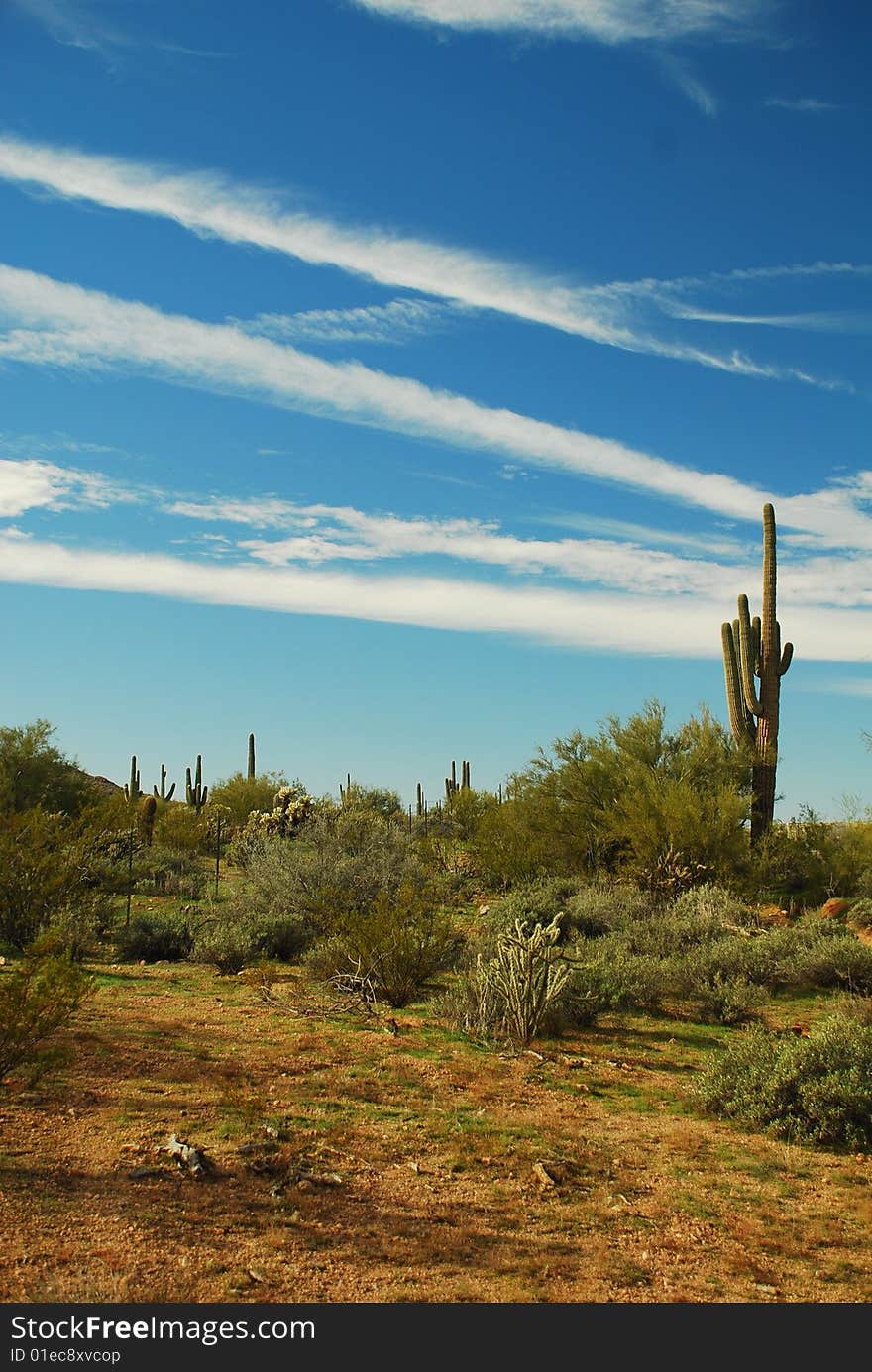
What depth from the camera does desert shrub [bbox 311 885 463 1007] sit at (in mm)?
12406

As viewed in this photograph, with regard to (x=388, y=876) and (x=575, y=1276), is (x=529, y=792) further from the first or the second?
(x=575, y=1276)

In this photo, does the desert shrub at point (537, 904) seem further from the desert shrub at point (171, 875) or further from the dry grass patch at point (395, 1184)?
the desert shrub at point (171, 875)

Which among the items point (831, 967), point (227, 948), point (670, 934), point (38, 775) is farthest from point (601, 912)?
point (38, 775)

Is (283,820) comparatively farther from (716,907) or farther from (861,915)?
(861,915)

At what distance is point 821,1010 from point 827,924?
189 inches

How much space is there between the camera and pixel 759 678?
80.9 feet

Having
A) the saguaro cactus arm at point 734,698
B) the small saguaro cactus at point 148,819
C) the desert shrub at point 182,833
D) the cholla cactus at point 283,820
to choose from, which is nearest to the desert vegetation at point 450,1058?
the saguaro cactus arm at point 734,698

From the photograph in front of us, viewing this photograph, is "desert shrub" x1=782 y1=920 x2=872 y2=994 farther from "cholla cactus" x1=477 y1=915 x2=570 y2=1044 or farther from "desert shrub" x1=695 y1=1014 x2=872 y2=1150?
"desert shrub" x1=695 y1=1014 x2=872 y2=1150

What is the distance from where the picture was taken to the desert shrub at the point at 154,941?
15156 millimetres

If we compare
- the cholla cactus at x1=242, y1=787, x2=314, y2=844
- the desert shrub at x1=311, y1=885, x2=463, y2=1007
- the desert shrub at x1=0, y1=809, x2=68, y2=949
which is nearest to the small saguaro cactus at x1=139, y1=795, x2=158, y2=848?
the cholla cactus at x1=242, y1=787, x2=314, y2=844

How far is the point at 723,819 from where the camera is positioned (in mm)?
21453

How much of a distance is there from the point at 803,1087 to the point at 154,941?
35.3 feet

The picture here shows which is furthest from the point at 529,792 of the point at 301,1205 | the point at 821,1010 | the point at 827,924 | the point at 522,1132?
the point at 301,1205

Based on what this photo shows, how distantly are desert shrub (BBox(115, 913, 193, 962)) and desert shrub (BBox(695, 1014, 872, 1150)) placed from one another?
31.1 ft
